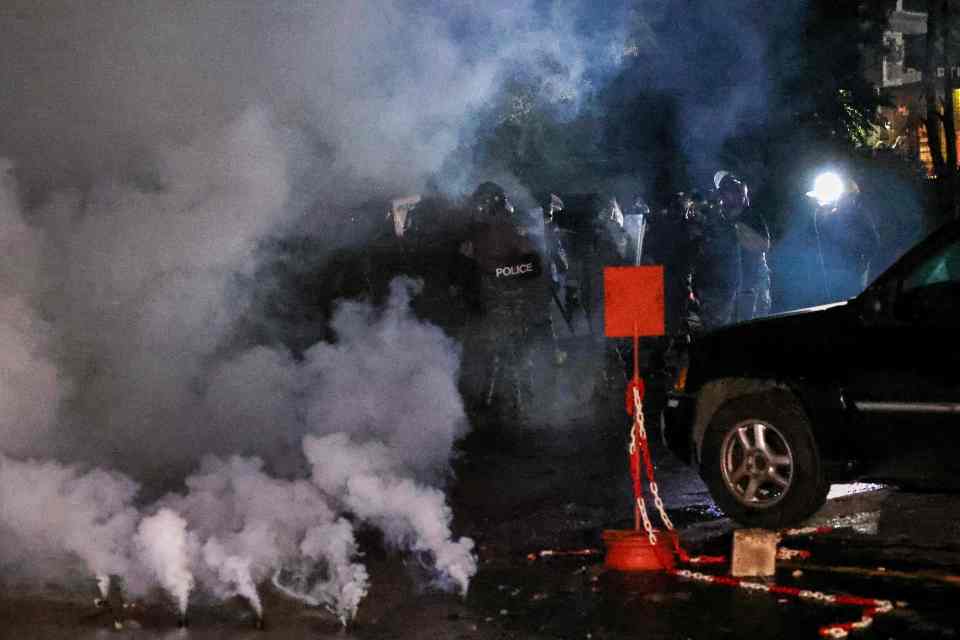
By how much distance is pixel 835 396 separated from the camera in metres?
6.27

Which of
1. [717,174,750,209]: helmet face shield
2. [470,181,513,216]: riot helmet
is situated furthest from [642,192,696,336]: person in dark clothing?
[470,181,513,216]: riot helmet

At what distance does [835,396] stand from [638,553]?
1440 mm

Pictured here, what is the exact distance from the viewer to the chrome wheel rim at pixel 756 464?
6480 mm

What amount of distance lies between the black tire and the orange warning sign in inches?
31.8

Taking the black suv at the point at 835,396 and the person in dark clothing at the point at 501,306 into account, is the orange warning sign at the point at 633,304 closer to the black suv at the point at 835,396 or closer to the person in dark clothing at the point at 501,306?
the black suv at the point at 835,396

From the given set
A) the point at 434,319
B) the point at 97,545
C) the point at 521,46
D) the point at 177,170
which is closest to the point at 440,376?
the point at 434,319

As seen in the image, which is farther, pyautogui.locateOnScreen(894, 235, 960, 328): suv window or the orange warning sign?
the orange warning sign

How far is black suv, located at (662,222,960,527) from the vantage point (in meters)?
5.94

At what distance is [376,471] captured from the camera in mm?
7086

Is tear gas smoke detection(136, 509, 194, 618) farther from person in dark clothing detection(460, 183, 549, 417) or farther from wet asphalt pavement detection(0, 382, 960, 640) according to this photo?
person in dark clothing detection(460, 183, 549, 417)

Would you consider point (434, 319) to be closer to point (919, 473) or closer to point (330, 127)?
point (330, 127)

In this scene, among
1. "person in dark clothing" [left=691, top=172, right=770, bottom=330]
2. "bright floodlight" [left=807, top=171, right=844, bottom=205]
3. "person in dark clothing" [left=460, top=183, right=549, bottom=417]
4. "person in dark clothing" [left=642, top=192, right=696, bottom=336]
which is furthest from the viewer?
"bright floodlight" [left=807, top=171, right=844, bottom=205]

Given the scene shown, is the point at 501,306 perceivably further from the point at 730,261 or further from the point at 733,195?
the point at 733,195

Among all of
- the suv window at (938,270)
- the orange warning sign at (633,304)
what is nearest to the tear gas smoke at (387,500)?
the orange warning sign at (633,304)
